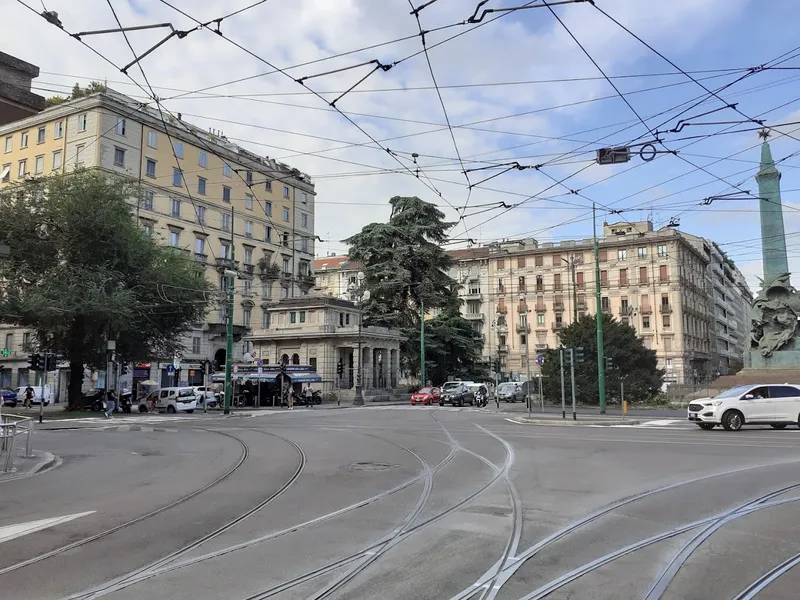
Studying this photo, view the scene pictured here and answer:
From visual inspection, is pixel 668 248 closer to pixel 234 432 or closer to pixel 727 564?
pixel 234 432

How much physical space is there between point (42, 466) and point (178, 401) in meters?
27.0

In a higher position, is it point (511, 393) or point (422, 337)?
point (422, 337)

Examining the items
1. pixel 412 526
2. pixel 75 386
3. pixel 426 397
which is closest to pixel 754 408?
pixel 412 526

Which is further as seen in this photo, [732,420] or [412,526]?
[732,420]

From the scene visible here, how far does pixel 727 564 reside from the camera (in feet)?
19.2

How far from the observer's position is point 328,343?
54.2m

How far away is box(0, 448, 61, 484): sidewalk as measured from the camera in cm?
1199

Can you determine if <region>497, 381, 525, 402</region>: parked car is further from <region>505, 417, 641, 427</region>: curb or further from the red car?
<region>505, 417, 641, 427</region>: curb

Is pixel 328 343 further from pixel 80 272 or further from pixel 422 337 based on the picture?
pixel 80 272

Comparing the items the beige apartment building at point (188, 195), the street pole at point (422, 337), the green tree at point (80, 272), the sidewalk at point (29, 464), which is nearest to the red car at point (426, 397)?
the street pole at point (422, 337)

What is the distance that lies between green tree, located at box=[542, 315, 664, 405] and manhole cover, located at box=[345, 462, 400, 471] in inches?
955

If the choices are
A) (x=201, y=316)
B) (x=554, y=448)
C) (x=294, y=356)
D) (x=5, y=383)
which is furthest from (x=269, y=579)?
(x=5, y=383)

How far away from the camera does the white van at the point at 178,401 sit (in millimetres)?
39156

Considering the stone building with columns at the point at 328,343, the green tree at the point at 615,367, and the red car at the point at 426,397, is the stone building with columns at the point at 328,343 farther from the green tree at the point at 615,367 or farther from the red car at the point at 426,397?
the green tree at the point at 615,367
